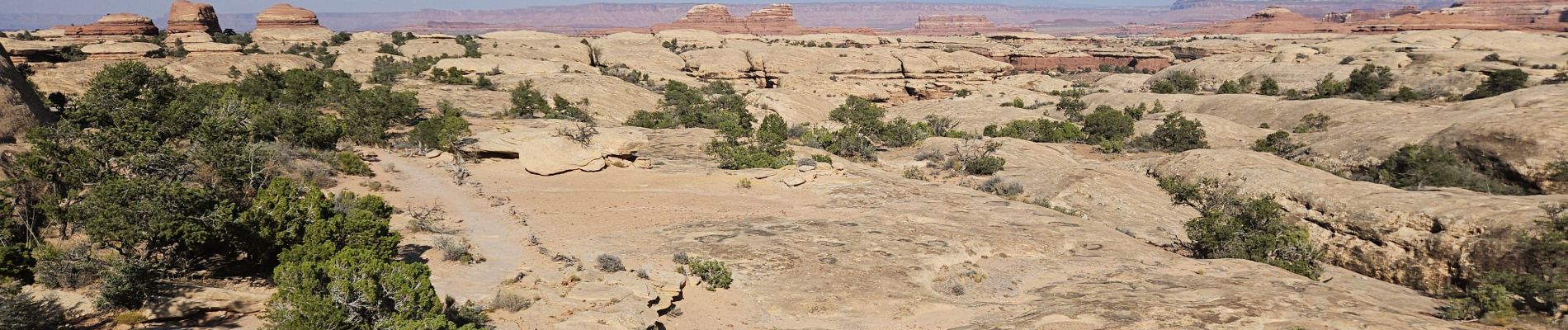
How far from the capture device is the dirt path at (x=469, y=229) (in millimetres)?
12766

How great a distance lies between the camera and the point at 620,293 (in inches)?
481

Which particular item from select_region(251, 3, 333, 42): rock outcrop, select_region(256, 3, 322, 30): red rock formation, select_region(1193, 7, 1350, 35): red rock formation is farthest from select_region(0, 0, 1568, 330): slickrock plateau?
select_region(1193, 7, 1350, 35): red rock formation

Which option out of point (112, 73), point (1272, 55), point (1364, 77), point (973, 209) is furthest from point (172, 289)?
point (1272, 55)

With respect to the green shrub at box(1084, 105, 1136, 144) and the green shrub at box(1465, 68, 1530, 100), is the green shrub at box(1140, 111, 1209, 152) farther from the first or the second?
the green shrub at box(1465, 68, 1530, 100)

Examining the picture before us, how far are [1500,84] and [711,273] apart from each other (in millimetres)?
53823

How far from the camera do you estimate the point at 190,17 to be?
75.4 m

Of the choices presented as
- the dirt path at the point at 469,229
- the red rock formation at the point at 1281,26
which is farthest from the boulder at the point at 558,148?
the red rock formation at the point at 1281,26

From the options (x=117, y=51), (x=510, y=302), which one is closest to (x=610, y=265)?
→ (x=510, y=302)

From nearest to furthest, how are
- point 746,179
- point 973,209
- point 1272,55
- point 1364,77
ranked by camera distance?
1. point 973,209
2. point 746,179
3. point 1364,77
4. point 1272,55

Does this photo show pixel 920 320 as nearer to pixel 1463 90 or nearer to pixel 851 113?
pixel 851 113

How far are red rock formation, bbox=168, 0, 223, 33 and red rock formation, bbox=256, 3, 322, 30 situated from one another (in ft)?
15.2

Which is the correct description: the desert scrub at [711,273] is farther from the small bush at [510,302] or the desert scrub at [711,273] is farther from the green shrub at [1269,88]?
the green shrub at [1269,88]

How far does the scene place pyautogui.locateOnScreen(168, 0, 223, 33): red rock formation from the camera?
74625 mm

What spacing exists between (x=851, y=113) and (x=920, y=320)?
3110 centimetres
